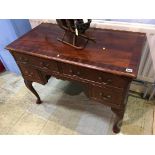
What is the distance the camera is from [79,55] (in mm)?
998

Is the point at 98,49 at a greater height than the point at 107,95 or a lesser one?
greater

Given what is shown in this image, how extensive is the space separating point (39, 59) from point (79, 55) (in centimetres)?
30

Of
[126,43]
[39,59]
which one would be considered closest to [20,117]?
[39,59]

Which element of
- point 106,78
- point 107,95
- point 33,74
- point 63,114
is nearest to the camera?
point 106,78

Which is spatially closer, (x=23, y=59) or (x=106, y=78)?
(x=106, y=78)

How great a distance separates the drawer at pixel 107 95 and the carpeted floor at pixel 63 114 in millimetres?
414

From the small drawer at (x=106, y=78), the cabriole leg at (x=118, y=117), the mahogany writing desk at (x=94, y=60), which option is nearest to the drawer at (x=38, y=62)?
the mahogany writing desk at (x=94, y=60)

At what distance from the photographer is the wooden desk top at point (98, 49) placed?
0.90 metres

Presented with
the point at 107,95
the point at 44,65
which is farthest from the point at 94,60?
the point at 44,65

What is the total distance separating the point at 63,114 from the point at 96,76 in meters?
0.73

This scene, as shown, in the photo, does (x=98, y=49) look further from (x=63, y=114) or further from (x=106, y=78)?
(x=63, y=114)

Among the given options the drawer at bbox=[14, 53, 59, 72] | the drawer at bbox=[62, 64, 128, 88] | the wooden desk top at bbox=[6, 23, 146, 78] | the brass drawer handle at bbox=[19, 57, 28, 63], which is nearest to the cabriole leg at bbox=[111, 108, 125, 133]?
the drawer at bbox=[62, 64, 128, 88]

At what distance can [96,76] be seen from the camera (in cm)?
95
